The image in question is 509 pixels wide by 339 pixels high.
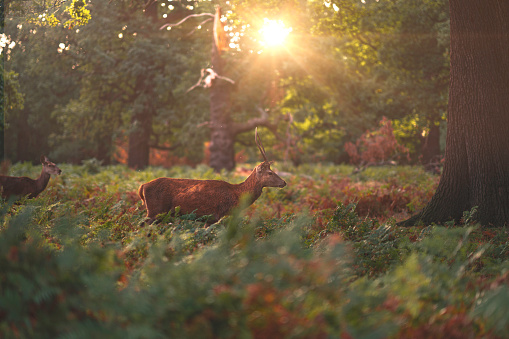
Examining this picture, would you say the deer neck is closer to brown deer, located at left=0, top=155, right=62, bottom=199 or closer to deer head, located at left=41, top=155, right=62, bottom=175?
brown deer, located at left=0, top=155, right=62, bottom=199

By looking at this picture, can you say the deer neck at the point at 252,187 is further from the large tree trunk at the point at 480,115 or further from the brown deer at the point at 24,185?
the brown deer at the point at 24,185

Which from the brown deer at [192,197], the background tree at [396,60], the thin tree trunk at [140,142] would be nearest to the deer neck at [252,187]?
the brown deer at [192,197]

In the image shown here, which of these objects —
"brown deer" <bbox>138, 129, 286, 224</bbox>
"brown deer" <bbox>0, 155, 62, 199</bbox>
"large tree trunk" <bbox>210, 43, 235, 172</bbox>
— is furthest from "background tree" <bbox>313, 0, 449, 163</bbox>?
"brown deer" <bbox>138, 129, 286, 224</bbox>

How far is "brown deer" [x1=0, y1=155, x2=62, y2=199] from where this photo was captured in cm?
971

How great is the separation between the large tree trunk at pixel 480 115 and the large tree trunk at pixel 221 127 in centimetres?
1489

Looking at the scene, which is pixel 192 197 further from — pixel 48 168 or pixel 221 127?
pixel 221 127

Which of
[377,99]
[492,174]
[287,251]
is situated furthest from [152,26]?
[287,251]

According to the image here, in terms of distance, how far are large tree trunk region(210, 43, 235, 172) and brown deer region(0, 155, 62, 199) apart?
12756 mm

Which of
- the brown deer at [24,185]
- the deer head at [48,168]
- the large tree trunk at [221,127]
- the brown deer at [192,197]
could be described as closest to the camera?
the brown deer at [192,197]

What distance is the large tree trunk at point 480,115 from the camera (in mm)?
8781

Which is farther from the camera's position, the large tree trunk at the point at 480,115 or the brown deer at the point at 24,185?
the brown deer at the point at 24,185

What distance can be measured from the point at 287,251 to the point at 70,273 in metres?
1.57

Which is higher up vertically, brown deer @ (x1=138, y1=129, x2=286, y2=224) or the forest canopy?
the forest canopy

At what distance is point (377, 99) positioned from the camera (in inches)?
1176
